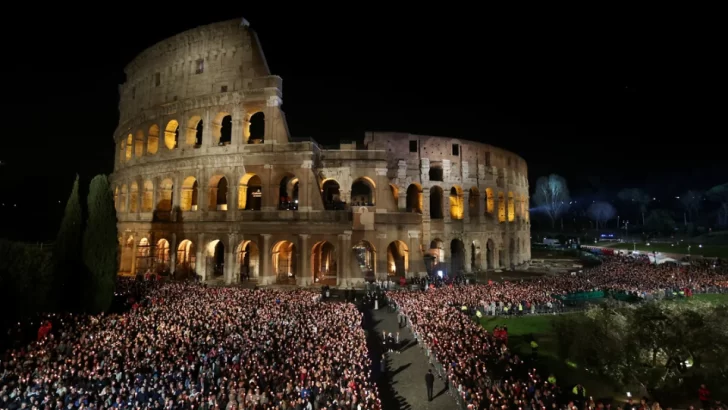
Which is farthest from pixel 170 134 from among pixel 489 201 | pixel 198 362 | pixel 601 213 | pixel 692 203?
pixel 692 203

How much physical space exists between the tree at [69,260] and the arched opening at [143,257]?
529 inches

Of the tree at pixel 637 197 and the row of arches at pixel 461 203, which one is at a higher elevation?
the tree at pixel 637 197

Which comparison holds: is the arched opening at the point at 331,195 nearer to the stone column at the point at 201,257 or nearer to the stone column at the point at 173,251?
the stone column at the point at 201,257

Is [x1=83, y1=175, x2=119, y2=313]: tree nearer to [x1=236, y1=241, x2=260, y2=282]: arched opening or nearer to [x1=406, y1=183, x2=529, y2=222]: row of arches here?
[x1=236, y1=241, x2=260, y2=282]: arched opening

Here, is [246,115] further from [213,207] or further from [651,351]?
[651,351]

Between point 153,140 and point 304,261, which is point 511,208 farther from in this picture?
point 153,140

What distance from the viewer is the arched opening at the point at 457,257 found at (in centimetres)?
4050

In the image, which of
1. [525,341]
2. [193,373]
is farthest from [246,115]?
[525,341]

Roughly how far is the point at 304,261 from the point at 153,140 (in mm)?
21086

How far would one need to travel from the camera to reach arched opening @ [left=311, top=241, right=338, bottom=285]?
3653 centimetres

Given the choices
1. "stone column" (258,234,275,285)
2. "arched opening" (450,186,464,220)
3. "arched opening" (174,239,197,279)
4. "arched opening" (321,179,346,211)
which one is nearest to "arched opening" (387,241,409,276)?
"arched opening" (321,179,346,211)

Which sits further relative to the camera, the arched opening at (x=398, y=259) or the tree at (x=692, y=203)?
the tree at (x=692, y=203)

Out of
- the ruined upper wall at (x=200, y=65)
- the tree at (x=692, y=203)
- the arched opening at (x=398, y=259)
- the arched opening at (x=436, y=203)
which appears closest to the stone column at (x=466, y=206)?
the arched opening at (x=436, y=203)

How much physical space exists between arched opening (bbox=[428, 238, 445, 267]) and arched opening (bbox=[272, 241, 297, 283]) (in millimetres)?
13947
